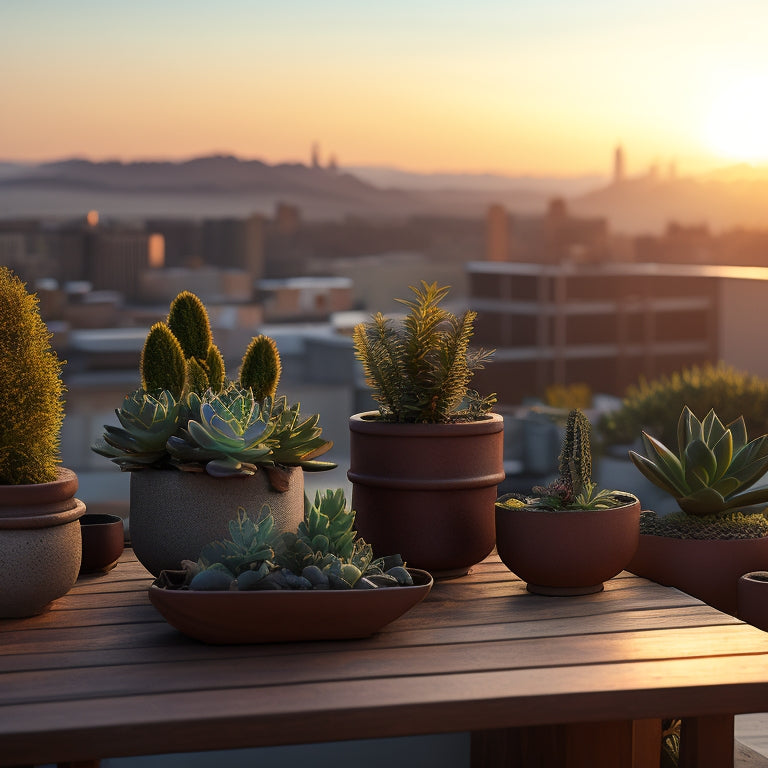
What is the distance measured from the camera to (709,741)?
1.25 m

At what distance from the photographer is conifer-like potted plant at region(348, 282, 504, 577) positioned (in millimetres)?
1544

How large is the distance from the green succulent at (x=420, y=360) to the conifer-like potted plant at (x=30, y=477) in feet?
1.48

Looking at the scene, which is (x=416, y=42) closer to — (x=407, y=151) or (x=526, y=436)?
(x=407, y=151)

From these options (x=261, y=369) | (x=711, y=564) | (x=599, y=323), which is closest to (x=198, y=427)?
(x=261, y=369)

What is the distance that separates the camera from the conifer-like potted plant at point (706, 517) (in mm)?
1638

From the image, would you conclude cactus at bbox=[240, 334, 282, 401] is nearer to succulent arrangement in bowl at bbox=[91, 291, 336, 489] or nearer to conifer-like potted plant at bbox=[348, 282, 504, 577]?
succulent arrangement in bowl at bbox=[91, 291, 336, 489]

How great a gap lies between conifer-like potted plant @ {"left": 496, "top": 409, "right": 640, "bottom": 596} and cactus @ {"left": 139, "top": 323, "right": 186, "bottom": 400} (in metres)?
0.51

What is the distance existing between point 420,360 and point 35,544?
0.60 meters

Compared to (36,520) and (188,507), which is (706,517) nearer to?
(188,507)

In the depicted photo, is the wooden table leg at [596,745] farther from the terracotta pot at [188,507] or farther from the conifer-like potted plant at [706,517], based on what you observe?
the terracotta pot at [188,507]

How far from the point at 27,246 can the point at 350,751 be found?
147ft

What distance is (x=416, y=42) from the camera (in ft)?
166

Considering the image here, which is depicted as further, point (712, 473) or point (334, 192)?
point (334, 192)

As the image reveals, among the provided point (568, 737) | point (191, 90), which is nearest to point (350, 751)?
point (568, 737)
